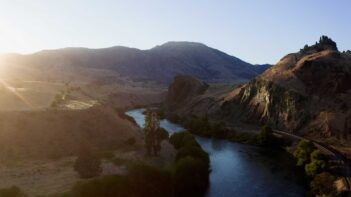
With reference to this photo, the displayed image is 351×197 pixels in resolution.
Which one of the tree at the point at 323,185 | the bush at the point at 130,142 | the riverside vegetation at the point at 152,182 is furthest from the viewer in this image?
the bush at the point at 130,142

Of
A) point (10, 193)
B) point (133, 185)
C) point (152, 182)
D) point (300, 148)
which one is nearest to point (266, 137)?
point (300, 148)

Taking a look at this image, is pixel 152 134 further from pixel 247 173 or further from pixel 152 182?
pixel 152 182

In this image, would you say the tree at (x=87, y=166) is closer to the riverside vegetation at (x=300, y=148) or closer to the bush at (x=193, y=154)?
the bush at (x=193, y=154)

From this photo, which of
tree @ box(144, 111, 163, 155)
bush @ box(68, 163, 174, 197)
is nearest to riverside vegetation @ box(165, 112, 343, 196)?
bush @ box(68, 163, 174, 197)

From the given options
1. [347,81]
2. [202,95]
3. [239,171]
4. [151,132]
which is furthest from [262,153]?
[202,95]

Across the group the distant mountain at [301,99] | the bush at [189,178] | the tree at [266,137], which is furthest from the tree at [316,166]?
the tree at [266,137]

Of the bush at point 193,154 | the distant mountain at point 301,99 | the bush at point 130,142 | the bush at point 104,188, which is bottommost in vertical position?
the bush at point 104,188
